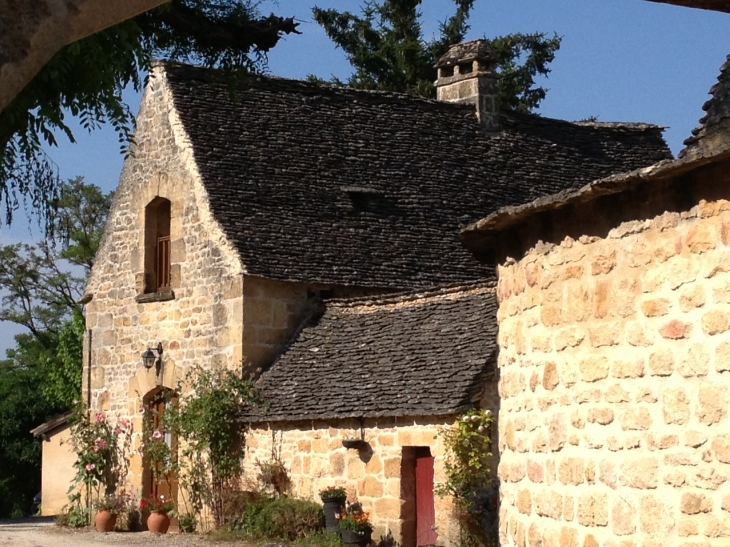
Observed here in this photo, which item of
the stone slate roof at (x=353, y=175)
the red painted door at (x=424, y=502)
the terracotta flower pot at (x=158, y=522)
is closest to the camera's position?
the red painted door at (x=424, y=502)

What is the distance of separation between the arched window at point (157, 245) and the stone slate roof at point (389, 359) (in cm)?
316

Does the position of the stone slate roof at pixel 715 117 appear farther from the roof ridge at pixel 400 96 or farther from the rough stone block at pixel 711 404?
the roof ridge at pixel 400 96

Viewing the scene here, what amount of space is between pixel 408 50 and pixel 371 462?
20.3 meters

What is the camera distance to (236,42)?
8500mm

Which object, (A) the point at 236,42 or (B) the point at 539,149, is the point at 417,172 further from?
(A) the point at 236,42

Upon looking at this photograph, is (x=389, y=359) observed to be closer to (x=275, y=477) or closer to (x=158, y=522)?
(x=275, y=477)

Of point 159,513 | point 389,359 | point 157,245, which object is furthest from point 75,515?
point 389,359

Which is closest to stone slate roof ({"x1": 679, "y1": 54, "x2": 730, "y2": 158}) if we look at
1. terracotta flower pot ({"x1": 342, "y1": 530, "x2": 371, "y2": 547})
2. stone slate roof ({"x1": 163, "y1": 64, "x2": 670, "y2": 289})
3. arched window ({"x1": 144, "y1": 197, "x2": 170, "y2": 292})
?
terracotta flower pot ({"x1": 342, "y1": 530, "x2": 371, "y2": 547})

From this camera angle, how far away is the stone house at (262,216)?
718 inches

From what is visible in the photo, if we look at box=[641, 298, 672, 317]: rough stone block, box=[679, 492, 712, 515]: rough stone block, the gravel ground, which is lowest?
the gravel ground

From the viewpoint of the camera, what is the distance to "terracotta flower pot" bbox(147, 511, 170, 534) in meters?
18.2

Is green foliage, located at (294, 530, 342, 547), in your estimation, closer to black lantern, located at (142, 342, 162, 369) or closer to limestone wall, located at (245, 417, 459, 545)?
limestone wall, located at (245, 417, 459, 545)

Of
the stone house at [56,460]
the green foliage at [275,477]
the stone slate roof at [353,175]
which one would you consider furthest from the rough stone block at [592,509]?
the stone house at [56,460]

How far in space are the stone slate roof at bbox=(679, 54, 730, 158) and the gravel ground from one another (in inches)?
324
